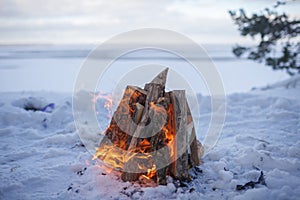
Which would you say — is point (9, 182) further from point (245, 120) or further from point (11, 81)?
point (11, 81)

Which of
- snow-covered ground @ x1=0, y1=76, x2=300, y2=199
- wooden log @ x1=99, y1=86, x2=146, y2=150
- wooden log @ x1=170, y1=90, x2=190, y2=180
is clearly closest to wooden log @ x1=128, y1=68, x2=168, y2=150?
wooden log @ x1=99, y1=86, x2=146, y2=150

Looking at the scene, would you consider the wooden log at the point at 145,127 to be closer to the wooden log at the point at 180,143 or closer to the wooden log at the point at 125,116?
the wooden log at the point at 125,116

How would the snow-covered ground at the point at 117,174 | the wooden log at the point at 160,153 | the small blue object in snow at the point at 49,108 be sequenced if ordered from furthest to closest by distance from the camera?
the small blue object in snow at the point at 49,108, the wooden log at the point at 160,153, the snow-covered ground at the point at 117,174

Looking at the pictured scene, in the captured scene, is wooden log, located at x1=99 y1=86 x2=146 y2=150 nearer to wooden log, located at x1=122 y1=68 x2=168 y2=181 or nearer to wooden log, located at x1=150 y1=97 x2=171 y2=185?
wooden log, located at x1=122 y1=68 x2=168 y2=181

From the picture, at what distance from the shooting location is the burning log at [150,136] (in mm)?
3256

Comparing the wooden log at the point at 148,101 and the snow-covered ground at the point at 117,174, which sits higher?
the wooden log at the point at 148,101

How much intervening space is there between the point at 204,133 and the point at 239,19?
6090 mm

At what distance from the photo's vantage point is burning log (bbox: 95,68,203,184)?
326cm

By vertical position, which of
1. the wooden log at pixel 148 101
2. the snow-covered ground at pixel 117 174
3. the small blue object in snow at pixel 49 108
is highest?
Result: the wooden log at pixel 148 101

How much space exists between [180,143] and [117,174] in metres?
0.98

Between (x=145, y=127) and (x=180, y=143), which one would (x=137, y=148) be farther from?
(x=180, y=143)

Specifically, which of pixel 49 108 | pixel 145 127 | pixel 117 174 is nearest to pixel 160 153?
pixel 145 127

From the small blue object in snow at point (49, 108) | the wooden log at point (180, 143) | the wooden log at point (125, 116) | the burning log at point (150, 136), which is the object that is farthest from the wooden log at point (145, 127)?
the small blue object in snow at point (49, 108)

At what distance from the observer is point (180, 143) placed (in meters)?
3.30
